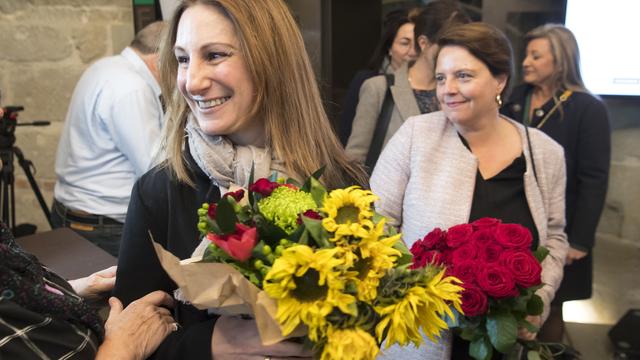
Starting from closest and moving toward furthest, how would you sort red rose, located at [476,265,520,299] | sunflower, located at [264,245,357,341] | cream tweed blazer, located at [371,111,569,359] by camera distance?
sunflower, located at [264,245,357,341]
red rose, located at [476,265,520,299]
cream tweed blazer, located at [371,111,569,359]

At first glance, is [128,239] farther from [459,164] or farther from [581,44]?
[581,44]

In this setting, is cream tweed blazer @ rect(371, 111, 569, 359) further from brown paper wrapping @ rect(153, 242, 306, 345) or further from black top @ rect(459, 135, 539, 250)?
brown paper wrapping @ rect(153, 242, 306, 345)

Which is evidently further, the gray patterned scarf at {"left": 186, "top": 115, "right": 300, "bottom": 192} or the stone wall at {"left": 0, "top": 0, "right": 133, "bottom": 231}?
the stone wall at {"left": 0, "top": 0, "right": 133, "bottom": 231}

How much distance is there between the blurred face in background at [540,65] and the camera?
9.42ft

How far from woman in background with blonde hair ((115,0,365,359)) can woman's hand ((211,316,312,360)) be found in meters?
0.14

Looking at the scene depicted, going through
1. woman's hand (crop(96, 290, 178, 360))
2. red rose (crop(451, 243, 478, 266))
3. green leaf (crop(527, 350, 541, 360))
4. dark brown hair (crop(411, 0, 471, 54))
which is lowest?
green leaf (crop(527, 350, 541, 360))

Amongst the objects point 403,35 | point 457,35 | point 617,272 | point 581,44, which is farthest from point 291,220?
point 617,272

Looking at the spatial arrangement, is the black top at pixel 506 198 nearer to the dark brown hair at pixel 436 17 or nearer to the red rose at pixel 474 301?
the red rose at pixel 474 301

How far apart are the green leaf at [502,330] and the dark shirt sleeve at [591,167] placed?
4.84 ft

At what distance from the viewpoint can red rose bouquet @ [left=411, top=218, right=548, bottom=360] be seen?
140cm

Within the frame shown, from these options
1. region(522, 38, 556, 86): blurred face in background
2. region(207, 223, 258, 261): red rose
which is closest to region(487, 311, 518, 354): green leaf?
region(207, 223, 258, 261): red rose

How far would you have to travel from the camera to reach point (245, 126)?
1.33 metres

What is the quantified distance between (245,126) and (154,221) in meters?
0.30

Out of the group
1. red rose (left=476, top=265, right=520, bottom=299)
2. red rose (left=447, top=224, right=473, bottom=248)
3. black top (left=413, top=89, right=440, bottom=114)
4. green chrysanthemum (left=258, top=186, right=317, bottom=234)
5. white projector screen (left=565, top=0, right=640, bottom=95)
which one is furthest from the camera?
white projector screen (left=565, top=0, right=640, bottom=95)
